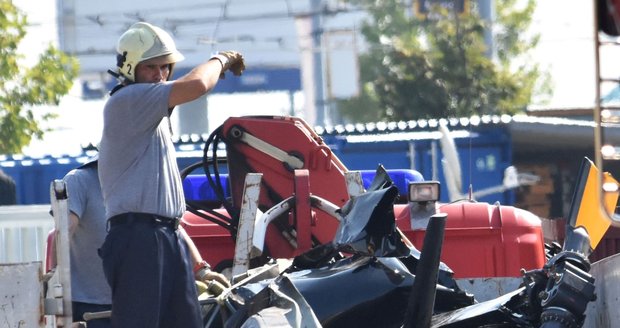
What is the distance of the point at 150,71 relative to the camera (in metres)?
6.40

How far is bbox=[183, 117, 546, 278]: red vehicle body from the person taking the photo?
8336 mm

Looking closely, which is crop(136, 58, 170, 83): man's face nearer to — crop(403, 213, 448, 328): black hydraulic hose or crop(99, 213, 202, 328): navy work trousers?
crop(99, 213, 202, 328): navy work trousers

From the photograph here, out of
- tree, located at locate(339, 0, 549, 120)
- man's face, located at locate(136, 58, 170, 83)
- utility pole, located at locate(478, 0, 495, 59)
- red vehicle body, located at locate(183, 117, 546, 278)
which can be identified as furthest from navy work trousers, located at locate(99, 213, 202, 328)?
utility pole, located at locate(478, 0, 495, 59)

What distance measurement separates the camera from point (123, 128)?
20.4 ft

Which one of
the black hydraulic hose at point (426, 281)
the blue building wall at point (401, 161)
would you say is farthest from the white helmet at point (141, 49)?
the blue building wall at point (401, 161)

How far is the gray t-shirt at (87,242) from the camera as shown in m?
7.00

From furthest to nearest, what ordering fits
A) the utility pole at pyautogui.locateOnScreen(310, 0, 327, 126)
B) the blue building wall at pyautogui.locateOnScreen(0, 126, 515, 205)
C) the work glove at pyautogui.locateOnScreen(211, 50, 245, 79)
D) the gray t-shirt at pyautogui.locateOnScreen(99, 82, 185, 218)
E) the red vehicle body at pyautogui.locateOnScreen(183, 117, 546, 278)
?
the utility pole at pyautogui.locateOnScreen(310, 0, 327, 126)
the blue building wall at pyautogui.locateOnScreen(0, 126, 515, 205)
the red vehicle body at pyautogui.locateOnScreen(183, 117, 546, 278)
the work glove at pyautogui.locateOnScreen(211, 50, 245, 79)
the gray t-shirt at pyautogui.locateOnScreen(99, 82, 185, 218)

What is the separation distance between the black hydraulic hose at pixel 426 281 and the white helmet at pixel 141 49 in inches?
47.7

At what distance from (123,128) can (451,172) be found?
7.22 metres

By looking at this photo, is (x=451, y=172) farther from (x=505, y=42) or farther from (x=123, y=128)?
(x=505, y=42)

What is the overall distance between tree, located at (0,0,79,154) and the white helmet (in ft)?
57.7

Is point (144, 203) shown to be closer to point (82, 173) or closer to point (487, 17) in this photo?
point (82, 173)

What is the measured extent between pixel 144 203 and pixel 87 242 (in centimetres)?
92

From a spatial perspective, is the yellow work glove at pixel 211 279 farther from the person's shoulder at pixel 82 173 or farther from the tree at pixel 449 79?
the tree at pixel 449 79
